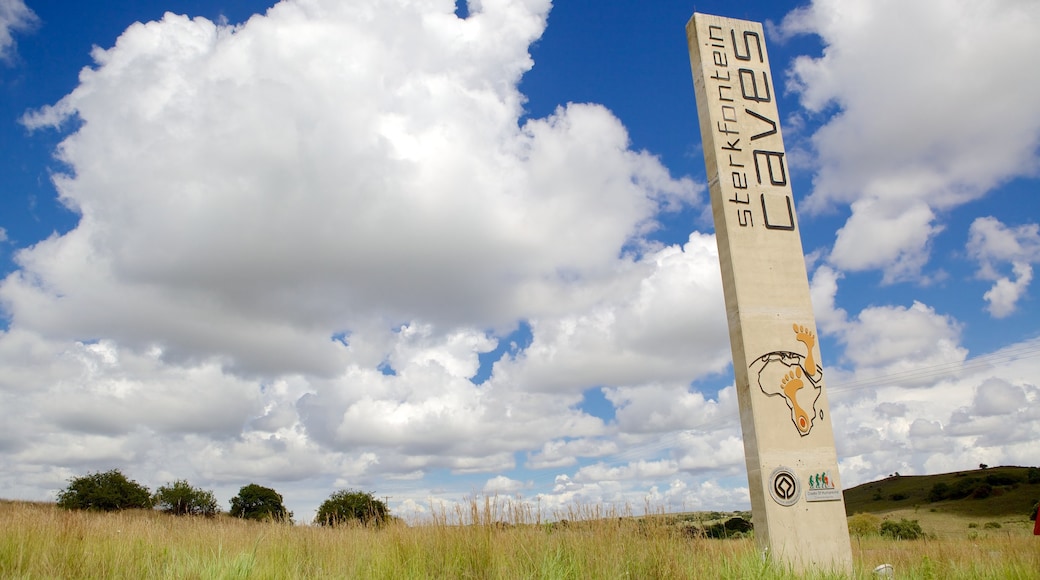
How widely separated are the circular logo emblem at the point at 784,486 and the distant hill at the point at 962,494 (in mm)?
51179

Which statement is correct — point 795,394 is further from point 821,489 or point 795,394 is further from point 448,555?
point 448,555

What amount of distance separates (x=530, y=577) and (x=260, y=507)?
30820 mm

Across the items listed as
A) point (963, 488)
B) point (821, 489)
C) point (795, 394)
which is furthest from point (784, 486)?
point (963, 488)

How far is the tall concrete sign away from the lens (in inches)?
448

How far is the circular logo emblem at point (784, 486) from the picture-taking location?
1135cm

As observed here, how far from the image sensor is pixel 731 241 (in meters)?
12.3

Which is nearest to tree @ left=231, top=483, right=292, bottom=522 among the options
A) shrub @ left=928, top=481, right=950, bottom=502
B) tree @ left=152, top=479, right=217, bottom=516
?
tree @ left=152, top=479, right=217, bottom=516

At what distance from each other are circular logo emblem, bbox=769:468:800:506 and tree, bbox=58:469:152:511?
3245 centimetres

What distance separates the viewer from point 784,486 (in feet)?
37.5

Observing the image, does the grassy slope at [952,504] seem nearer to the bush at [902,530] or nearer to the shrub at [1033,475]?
the shrub at [1033,475]

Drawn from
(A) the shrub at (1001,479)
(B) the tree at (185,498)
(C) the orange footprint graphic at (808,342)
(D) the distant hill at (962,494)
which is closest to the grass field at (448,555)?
(C) the orange footprint graphic at (808,342)

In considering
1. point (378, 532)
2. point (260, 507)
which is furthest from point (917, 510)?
point (378, 532)

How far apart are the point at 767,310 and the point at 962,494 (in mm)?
62458

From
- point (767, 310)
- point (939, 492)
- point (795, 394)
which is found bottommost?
point (939, 492)
